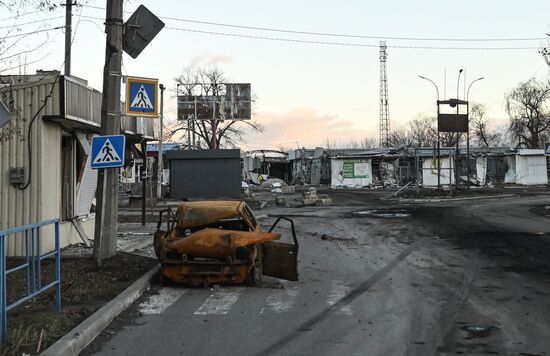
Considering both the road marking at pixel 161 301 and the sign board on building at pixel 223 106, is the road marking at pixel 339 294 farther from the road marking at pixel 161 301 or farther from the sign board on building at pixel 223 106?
the sign board on building at pixel 223 106

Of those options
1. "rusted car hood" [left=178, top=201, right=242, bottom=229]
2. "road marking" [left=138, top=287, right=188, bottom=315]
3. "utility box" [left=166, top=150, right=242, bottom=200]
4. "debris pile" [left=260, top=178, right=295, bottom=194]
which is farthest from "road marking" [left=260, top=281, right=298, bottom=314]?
"debris pile" [left=260, top=178, right=295, bottom=194]

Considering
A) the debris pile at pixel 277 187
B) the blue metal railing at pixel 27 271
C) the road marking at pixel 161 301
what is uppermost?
the debris pile at pixel 277 187

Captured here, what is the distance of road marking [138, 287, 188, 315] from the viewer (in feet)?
24.1

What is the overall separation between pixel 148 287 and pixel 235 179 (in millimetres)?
27547

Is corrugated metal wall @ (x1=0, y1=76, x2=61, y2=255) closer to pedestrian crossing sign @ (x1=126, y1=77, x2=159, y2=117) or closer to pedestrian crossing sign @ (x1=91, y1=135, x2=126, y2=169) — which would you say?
pedestrian crossing sign @ (x1=126, y1=77, x2=159, y2=117)

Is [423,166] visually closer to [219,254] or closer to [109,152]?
[109,152]

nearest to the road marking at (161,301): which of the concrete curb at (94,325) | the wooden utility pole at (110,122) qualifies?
the concrete curb at (94,325)

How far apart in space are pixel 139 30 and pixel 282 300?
6.39 metres

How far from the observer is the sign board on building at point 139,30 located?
437 inches

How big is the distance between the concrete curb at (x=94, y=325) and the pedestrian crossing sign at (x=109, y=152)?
2.43 m

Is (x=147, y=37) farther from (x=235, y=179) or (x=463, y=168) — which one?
(x=463, y=168)

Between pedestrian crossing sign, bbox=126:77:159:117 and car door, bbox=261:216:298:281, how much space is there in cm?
360

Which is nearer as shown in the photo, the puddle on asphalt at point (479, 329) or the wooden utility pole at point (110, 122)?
the puddle on asphalt at point (479, 329)

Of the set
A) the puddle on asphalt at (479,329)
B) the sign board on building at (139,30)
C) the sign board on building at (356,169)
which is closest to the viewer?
the puddle on asphalt at (479,329)
